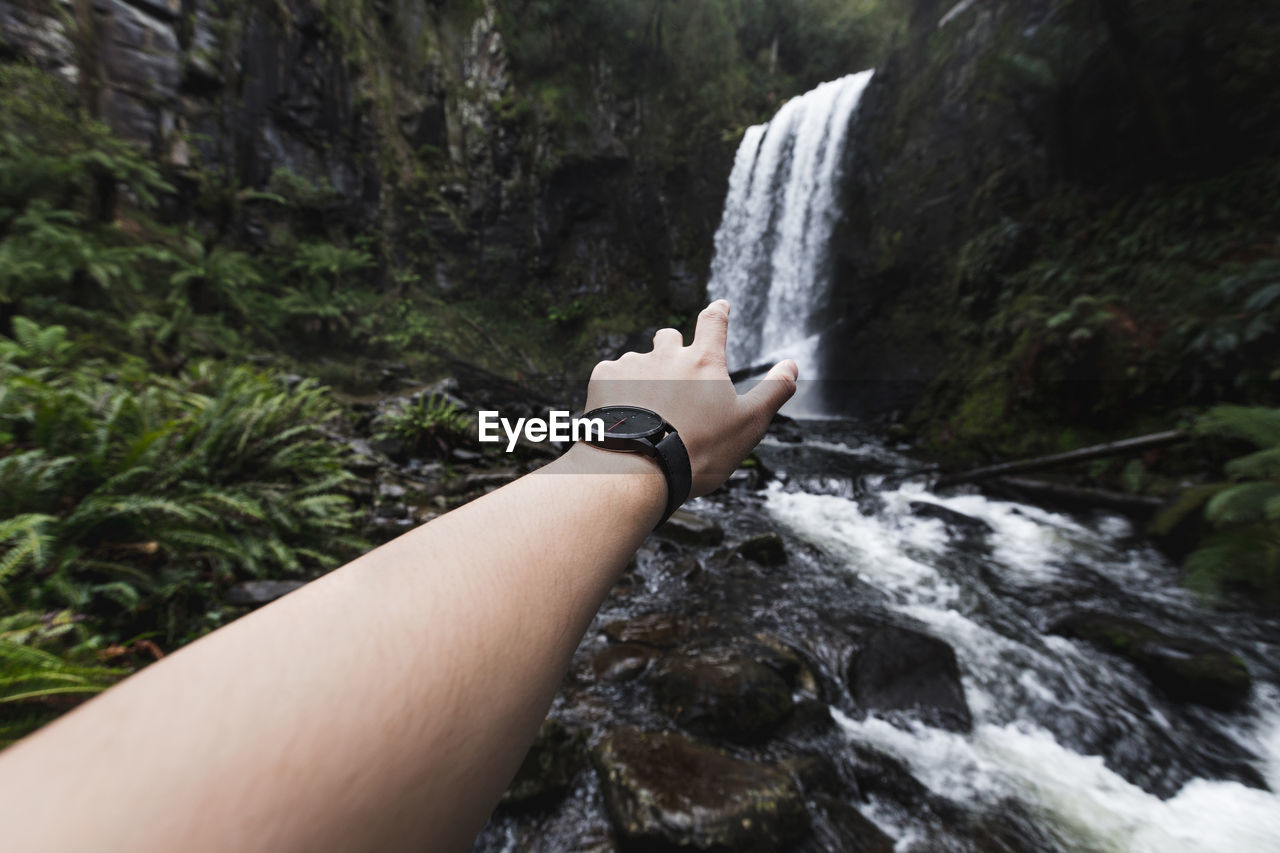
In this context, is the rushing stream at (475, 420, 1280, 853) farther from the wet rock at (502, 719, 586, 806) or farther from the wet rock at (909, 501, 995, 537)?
the wet rock at (909, 501, 995, 537)

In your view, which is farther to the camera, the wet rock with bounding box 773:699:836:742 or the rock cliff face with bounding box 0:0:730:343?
the rock cliff face with bounding box 0:0:730:343

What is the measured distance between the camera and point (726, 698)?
6.90ft

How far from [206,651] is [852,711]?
270cm

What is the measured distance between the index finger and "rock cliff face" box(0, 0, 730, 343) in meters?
12.7

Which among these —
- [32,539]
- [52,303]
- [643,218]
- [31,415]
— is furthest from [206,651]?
[643,218]

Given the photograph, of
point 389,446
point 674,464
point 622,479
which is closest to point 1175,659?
point 674,464

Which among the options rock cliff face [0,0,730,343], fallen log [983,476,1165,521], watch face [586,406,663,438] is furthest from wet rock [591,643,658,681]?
rock cliff face [0,0,730,343]

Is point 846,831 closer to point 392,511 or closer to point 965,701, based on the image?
point 965,701

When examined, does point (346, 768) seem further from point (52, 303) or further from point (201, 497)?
point (52, 303)

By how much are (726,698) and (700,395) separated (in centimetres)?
172

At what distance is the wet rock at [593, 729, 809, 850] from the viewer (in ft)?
4.98

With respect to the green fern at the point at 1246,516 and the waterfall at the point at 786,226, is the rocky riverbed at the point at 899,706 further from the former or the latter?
the waterfall at the point at 786,226

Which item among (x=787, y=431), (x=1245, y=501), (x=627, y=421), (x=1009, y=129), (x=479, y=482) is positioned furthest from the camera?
(x=787, y=431)

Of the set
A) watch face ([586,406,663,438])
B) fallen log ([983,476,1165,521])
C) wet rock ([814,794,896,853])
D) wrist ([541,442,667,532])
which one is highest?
watch face ([586,406,663,438])
